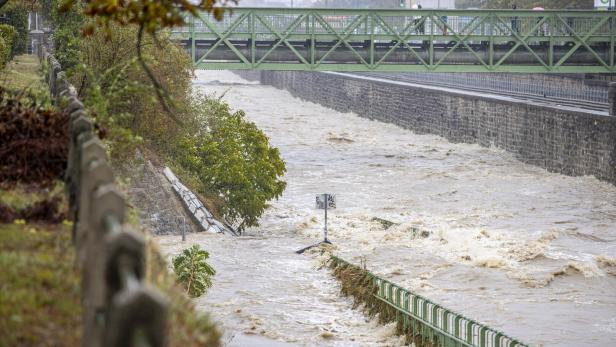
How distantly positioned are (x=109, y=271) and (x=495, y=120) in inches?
2274

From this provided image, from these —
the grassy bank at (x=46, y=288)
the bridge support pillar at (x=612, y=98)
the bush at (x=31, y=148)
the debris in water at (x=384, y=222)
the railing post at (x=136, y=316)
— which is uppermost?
the railing post at (x=136, y=316)

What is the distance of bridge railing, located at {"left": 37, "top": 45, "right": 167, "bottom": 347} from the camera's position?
15.9 feet

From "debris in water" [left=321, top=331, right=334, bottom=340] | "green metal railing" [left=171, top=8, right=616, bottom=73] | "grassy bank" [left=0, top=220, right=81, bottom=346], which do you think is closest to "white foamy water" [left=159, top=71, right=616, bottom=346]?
"debris in water" [left=321, top=331, right=334, bottom=340]

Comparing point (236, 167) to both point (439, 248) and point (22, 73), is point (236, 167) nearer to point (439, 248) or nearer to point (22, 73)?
point (439, 248)

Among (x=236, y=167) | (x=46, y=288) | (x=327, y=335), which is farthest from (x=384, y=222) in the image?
(x=46, y=288)

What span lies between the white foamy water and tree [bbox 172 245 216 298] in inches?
25.2

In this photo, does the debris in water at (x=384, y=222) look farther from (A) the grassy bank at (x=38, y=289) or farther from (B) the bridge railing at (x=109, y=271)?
(A) the grassy bank at (x=38, y=289)

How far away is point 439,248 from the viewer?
123 feet

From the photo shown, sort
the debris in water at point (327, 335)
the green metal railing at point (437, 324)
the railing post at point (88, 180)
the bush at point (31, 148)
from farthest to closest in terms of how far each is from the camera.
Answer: the debris in water at point (327, 335) < the green metal railing at point (437, 324) < the bush at point (31, 148) < the railing post at point (88, 180)

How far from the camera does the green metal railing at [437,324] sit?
21.8 meters

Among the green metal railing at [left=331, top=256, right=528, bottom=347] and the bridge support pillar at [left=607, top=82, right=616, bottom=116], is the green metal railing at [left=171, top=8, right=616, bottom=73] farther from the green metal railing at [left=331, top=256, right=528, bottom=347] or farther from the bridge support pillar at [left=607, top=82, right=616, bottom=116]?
the green metal railing at [left=331, top=256, right=528, bottom=347]

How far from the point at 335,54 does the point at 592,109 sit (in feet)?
38.0

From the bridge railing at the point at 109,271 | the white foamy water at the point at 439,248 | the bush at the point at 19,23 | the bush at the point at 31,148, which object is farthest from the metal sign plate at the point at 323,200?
the bridge railing at the point at 109,271

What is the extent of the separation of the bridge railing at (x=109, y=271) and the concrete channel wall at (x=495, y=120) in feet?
138
